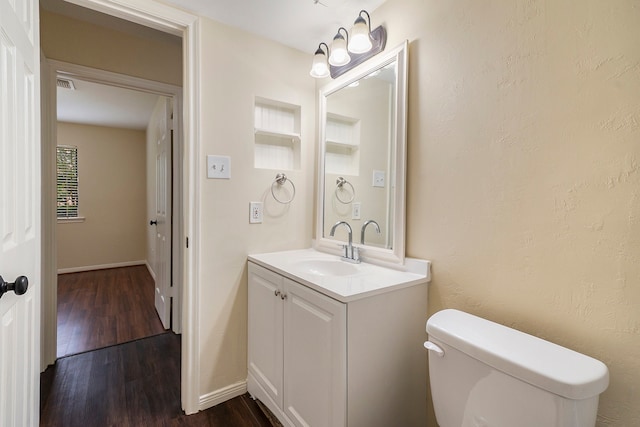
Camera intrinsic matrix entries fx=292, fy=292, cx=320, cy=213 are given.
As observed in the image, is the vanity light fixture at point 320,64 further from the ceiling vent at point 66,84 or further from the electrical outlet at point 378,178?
the ceiling vent at point 66,84

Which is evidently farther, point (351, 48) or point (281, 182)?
point (281, 182)

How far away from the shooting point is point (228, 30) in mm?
1687

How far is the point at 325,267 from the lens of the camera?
5.57 feet

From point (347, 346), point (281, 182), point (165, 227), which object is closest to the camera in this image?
point (347, 346)

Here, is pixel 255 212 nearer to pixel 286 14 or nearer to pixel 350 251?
pixel 350 251

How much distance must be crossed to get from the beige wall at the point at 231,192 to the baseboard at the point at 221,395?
22 mm

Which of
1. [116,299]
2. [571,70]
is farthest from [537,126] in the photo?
[116,299]

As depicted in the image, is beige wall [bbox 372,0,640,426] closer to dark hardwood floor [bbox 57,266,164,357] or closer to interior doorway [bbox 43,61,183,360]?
interior doorway [bbox 43,61,183,360]

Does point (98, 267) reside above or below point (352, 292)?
below

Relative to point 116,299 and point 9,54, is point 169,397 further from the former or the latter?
point 116,299

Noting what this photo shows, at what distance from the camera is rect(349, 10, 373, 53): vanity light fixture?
1.40 meters

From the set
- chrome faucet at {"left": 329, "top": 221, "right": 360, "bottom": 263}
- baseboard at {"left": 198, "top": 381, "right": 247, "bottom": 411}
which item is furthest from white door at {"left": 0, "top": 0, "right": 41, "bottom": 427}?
chrome faucet at {"left": 329, "top": 221, "right": 360, "bottom": 263}

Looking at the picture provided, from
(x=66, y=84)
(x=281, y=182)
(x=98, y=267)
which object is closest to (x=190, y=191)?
(x=281, y=182)

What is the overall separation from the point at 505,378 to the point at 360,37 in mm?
1471
